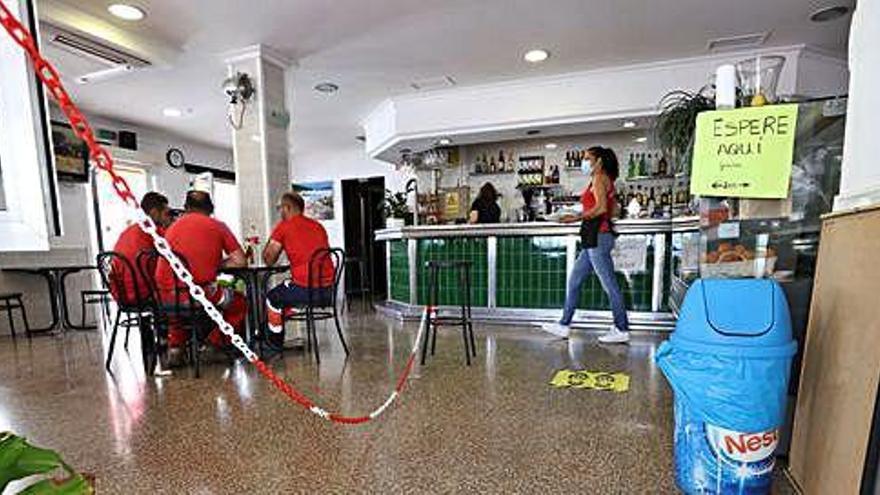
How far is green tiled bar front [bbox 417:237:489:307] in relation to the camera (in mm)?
4727

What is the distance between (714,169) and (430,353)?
2320 mm

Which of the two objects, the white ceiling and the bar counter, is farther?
the bar counter

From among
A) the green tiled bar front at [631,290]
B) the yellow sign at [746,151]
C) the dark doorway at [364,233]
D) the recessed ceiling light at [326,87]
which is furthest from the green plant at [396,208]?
the yellow sign at [746,151]

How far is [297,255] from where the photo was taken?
10.7 ft

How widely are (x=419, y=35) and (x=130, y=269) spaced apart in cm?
282

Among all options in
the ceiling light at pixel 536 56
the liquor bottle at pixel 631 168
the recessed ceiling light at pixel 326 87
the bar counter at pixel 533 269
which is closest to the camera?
the bar counter at pixel 533 269

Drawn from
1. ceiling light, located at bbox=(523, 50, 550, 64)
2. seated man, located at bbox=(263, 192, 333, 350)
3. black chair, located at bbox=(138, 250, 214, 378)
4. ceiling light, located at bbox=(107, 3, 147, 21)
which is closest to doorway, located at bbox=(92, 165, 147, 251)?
ceiling light, located at bbox=(107, 3, 147, 21)

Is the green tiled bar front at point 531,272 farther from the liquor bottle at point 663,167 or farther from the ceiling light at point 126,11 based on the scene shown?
the ceiling light at point 126,11

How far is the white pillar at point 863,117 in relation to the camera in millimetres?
1289

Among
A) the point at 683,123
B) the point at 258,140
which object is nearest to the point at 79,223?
the point at 258,140

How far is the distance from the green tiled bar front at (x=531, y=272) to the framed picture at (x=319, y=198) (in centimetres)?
476

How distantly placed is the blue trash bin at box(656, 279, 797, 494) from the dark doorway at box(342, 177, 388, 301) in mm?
6336

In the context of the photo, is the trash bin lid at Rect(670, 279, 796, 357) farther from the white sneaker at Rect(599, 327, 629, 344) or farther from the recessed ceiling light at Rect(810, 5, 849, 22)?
the recessed ceiling light at Rect(810, 5, 849, 22)

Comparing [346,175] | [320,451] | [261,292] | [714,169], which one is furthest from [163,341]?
[346,175]
